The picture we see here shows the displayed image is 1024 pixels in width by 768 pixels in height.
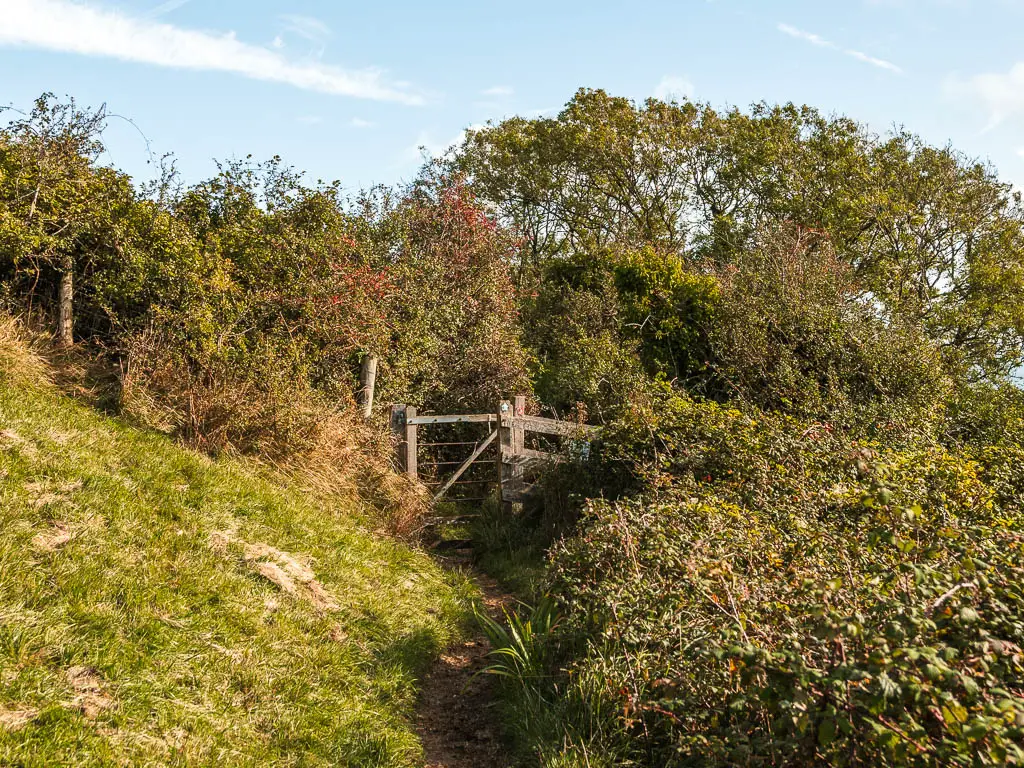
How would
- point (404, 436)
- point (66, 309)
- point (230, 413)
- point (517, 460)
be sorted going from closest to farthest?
point (230, 413) < point (66, 309) < point (517, 460) < point (404, 436)

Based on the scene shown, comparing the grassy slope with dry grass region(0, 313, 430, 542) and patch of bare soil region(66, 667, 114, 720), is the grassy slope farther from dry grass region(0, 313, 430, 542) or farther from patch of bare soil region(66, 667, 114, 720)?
dry grass region(0, 313, 430, 542)

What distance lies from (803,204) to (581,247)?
7.40 metres

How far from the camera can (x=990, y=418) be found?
41.3 feet

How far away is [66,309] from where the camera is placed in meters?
9.70

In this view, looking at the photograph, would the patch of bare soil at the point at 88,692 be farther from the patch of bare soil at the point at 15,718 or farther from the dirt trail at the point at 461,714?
the dirt trail at the point at 461,714

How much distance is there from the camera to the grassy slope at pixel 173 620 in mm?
3882

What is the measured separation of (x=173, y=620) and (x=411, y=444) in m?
6.60

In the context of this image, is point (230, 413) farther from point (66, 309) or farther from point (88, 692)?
point (88, 692)

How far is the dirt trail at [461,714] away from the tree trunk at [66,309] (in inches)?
267

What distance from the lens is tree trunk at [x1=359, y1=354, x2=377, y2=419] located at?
11.8 m

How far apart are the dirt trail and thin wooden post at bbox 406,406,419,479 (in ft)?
14.9

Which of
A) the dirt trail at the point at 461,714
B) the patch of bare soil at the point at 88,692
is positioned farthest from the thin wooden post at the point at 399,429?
the patch of bare soil at the point at 88,692

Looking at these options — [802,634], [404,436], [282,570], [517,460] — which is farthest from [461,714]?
[404,436]

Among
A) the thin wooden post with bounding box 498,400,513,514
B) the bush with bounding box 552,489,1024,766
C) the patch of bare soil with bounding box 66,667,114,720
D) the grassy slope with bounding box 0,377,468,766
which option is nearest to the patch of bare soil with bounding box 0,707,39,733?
the grassy slope with bounding box 0,377,468,766
